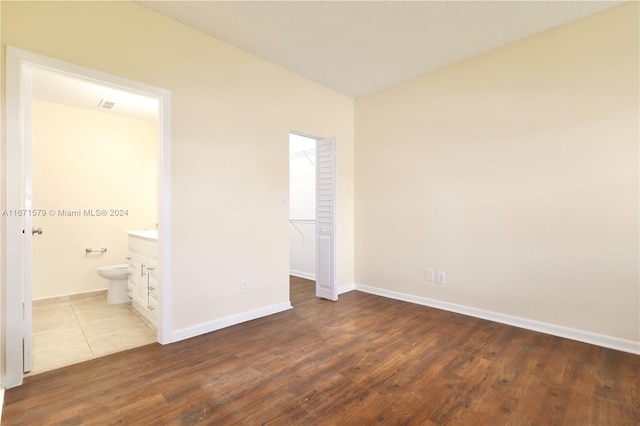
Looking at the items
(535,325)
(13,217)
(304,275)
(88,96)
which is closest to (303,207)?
(304,275)

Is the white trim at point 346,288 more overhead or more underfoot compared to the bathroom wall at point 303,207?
more underfoot

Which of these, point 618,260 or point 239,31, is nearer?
point 618,260

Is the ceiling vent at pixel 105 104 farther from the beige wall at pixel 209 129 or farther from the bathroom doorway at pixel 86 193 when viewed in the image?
the beige wall at pixel 209 129

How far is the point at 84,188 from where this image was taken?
3.89 m

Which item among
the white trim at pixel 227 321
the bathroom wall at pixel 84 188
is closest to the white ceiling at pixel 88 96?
the bathroom wall at pixel 84 188

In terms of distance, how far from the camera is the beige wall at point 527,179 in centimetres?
237

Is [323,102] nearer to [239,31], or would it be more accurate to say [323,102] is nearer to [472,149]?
[239,31]

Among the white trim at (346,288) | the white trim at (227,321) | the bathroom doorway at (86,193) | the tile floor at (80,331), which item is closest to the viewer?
the tile floor at (80,331)

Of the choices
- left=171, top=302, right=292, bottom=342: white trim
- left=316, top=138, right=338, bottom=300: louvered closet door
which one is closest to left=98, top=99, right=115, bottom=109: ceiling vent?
left=316, top=138, right=338, bottom=300: louvered closet door

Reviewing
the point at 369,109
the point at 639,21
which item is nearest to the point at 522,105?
the point at 639,21

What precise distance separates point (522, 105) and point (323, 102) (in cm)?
218

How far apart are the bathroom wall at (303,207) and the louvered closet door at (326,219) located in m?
1.19

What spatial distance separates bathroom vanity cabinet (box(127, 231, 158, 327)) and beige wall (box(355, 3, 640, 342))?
2.66 meters

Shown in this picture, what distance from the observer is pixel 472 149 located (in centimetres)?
313
